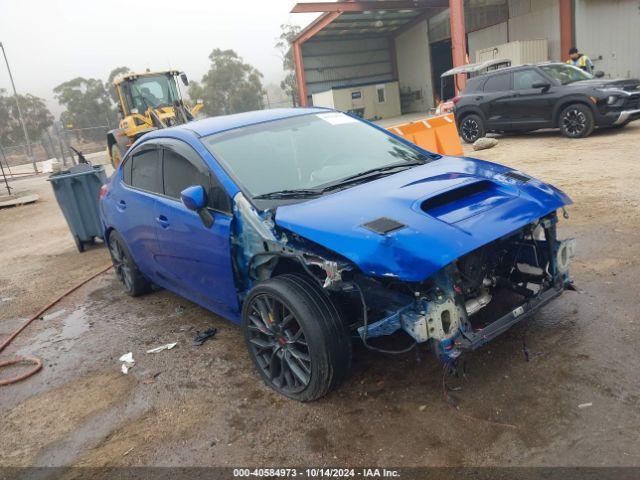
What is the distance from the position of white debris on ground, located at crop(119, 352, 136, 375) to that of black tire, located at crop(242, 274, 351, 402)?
46.5 inches

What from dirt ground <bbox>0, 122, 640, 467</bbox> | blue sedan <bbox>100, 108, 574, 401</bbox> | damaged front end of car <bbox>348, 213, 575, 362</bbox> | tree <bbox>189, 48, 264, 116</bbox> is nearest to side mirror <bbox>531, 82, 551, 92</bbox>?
dirt ground <bbox>0, 122, 640, 467</bbox>

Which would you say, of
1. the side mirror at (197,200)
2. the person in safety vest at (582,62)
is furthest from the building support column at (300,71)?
the side mirror at (197,200)

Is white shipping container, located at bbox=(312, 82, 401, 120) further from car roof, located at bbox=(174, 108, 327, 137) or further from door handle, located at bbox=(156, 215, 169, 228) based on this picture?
door handle, located at bbox=(156, 215, 169, 228)

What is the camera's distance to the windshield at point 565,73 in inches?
439

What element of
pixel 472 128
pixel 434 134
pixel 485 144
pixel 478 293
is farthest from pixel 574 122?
pixel 478 293

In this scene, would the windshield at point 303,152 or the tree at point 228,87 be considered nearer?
the windshield at point 303,152

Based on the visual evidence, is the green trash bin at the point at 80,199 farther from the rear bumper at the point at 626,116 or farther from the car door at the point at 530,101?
the rear bumper at the point at 626,116

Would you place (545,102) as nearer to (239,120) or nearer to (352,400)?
(239,120)

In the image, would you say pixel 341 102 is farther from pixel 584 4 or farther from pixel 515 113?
pixel 515 113

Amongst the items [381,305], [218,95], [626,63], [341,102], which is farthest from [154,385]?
[218,95]

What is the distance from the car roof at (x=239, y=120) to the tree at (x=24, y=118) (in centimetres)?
6008

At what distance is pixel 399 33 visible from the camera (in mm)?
32094

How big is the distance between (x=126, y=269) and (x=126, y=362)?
5.38ft

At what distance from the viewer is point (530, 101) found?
458 inches
